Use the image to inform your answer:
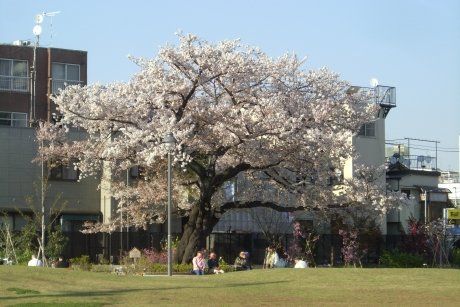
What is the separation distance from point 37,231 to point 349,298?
22083 mm

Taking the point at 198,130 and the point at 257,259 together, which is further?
the point at 257,259

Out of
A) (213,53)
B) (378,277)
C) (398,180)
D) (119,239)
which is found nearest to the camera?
(378,277)

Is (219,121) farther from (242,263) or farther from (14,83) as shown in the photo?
(14,83)

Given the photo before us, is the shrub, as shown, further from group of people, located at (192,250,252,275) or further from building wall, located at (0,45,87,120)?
building wall, located at (0,45,87,120)

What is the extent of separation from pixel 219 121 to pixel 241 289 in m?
12.5

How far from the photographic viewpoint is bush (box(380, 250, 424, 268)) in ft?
146

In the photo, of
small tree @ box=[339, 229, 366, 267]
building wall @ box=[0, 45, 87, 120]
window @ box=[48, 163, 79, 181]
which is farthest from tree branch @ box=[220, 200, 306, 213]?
building wall @ box=[0, 45, 87, 120]

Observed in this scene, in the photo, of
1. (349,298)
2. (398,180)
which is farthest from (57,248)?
(398,180)

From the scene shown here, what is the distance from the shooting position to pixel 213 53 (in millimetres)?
34500

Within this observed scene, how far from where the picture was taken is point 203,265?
111 feet

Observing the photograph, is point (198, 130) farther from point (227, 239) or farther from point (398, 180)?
point (398, 180)

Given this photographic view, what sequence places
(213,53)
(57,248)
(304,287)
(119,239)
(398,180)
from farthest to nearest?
(398,180), (119,239), (57,248), (213,53), (304,287)

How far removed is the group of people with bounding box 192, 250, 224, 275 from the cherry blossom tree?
3.00 ft

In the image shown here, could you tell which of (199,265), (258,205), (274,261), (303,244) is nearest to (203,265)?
(199,265)
